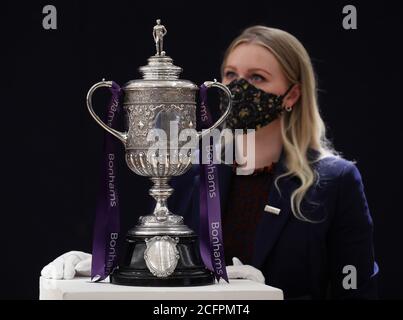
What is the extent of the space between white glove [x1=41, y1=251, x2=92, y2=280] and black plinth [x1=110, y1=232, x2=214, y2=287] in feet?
0.36

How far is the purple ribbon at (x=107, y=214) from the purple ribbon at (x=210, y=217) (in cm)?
20

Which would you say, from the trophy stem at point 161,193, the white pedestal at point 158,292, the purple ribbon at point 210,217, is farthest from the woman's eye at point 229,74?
the white pedestal at point 158,292

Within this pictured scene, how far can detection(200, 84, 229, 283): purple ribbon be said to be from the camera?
2795 millimetres

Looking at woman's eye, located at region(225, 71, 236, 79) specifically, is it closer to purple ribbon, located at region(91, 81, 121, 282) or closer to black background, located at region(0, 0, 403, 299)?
black background, located at region(0, 0, 403, 299)

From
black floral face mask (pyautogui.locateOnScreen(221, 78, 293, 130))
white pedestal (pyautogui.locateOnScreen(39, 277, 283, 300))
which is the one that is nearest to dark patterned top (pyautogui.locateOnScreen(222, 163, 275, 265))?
black floral face mask (pyautogui.locateOnScreen(221, 78, 293, 130))

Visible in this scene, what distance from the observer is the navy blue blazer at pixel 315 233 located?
3.66 m

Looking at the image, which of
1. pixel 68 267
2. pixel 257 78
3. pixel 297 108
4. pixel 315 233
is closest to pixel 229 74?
pixel 257 78

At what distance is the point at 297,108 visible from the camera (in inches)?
154

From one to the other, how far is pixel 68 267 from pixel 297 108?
132 centimetres

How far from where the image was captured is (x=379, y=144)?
4.52 meters

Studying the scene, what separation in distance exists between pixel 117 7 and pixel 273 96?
2.70 ft

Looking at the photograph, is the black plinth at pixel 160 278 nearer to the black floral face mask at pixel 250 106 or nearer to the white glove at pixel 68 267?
the white glove at pixel 68 267

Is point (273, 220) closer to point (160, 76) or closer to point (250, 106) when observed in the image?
point (250, 106)
